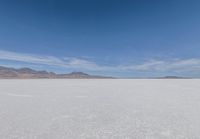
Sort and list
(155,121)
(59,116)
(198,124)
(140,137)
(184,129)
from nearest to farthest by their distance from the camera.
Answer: (140,137), (184,129), (198,124), (155,121), (59,116)

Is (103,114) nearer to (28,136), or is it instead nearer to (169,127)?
(169,127)

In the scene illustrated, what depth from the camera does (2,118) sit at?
3627 millimetres

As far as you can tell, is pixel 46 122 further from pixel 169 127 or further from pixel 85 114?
pixel 169 127

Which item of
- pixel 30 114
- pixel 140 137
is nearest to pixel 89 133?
pixel 140 137

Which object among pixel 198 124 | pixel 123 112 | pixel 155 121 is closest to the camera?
pixel 198 124

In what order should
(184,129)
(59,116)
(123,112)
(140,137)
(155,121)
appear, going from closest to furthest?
(140,137) < (184,129) < (155,121) < (59,116) < (123,112)

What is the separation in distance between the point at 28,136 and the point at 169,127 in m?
2.36

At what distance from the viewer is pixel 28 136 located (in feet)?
8.79

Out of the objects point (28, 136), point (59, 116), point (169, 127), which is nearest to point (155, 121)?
point (169, 127)

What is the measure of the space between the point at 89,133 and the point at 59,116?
1.30 meters

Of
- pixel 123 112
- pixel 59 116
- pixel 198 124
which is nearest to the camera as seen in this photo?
pixel 198 124

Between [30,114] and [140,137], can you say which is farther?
[30,114]

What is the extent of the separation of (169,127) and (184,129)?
0.24 m

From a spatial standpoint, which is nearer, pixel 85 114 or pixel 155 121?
pixel 155 121
